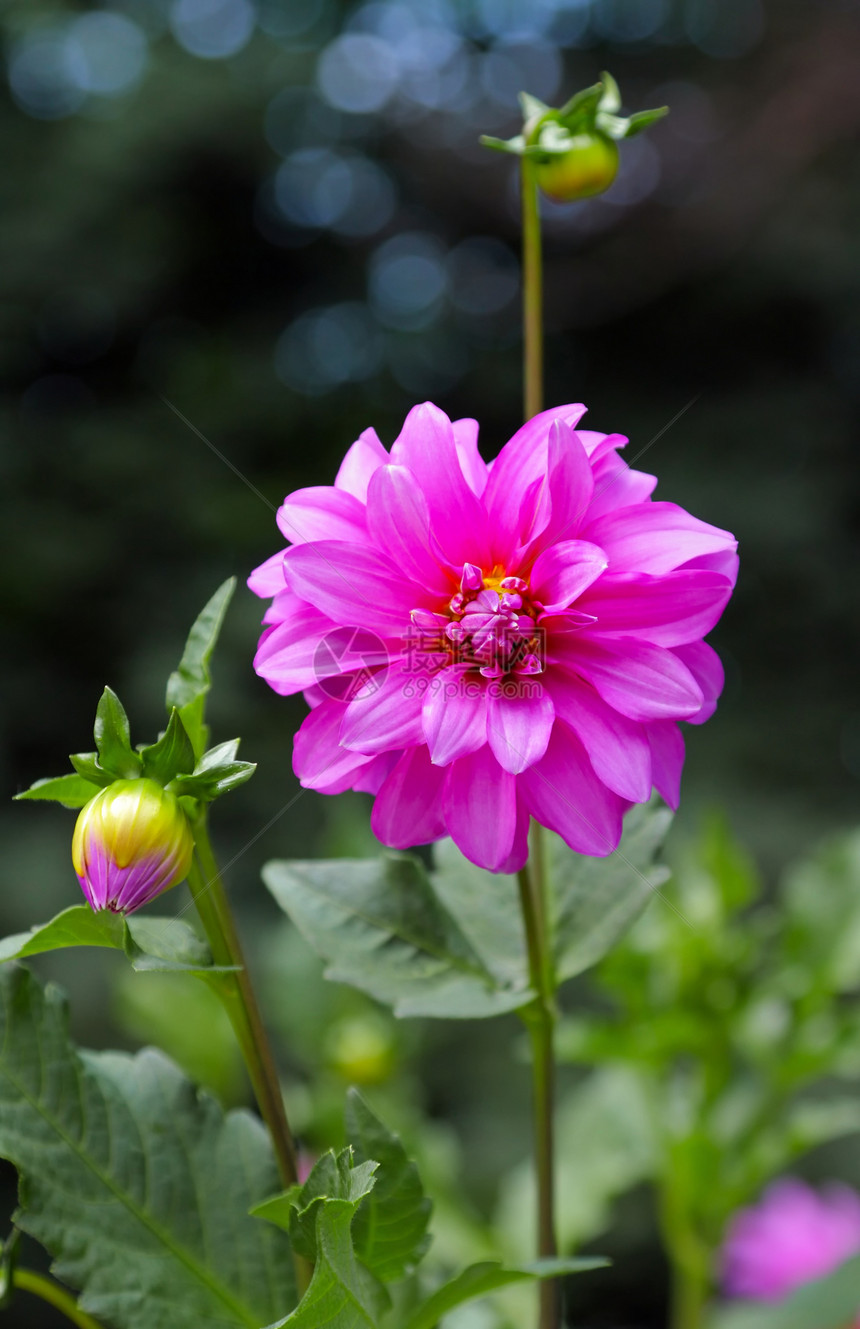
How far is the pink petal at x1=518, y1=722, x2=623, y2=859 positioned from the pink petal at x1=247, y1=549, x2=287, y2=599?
0.34 ft

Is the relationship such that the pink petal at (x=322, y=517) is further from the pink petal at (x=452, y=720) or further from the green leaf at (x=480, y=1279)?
the green leaf at (x=480, y=1279)

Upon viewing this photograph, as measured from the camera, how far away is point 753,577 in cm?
217

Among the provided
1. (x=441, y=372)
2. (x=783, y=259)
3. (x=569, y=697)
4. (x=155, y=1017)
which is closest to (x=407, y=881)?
(x=569, y=697)

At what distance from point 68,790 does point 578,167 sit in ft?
1.04

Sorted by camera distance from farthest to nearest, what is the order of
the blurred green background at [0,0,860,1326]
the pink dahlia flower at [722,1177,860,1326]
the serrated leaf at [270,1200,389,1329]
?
the blurred green background at [0,0,860,1326] < the pink dahlia flower at [722,1177,860,1326] < the serrated leaf at [270,1200,389,1329]

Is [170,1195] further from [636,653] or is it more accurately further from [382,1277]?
[636,653]

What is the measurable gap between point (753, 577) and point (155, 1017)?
5.47 ft

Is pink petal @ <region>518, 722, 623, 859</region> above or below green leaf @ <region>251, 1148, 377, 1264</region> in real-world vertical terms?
above

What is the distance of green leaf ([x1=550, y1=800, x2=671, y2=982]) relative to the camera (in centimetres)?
45

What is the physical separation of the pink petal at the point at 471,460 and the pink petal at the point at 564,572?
32mm

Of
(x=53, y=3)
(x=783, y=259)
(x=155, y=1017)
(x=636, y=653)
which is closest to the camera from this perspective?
(x=636, y=653)

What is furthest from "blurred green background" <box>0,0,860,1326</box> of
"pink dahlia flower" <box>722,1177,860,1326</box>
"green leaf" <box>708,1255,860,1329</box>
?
"green leaf" <box>708,1255,860,1329</box>

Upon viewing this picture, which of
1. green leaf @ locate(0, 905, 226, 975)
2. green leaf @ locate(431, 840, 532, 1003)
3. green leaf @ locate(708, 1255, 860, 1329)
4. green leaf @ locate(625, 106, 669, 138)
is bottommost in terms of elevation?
green leaf @ locate(708, 1255, 860, 1329)

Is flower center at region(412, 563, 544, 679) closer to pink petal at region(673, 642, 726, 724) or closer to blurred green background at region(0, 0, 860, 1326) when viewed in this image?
pink petal at region(673, 642, 726, 724)
